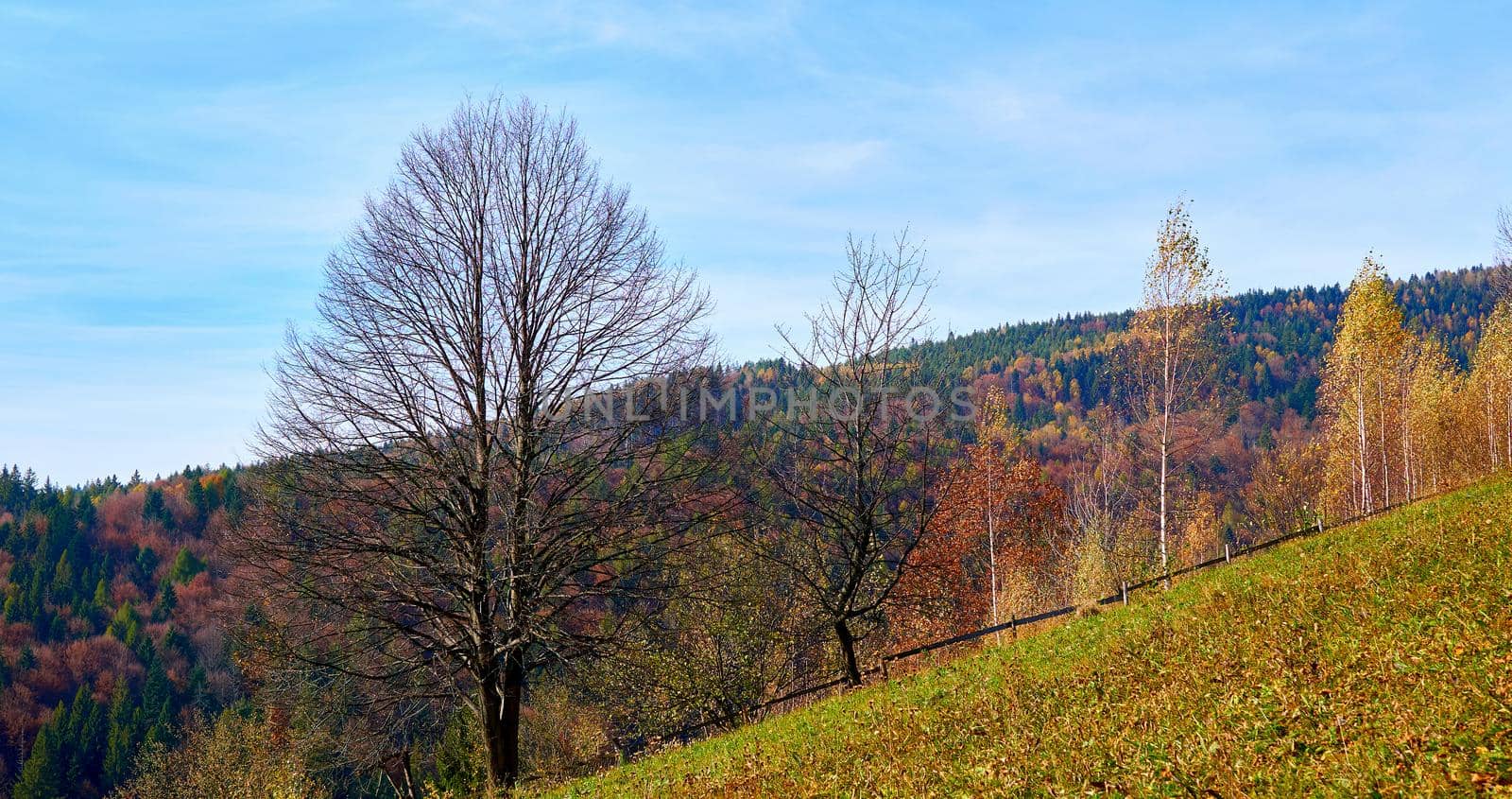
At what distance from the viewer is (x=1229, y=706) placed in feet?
19.9

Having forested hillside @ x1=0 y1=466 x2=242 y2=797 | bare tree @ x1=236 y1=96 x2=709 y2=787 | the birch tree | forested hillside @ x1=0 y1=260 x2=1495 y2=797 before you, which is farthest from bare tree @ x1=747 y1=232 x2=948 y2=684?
forested hillside @ x1=0 y1=466 x2=242 y2=797

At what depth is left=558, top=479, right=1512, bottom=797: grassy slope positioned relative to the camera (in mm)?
4855

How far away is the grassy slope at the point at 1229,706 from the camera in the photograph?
4.86 meters

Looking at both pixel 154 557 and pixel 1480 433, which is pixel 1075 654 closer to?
pixel 1480 433

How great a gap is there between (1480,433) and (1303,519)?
43049 mm

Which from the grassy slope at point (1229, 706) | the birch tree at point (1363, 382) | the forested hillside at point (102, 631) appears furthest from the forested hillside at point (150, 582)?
the grassy slope at point (1229, 706)

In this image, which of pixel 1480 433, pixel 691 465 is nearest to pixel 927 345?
pixel 691 465

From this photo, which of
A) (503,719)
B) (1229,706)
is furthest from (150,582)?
(1229,706)

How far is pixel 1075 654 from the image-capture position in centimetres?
1075

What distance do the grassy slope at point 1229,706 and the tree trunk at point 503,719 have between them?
359 cm

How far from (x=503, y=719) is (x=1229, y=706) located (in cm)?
1275

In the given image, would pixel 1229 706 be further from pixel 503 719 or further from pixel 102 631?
pixel 102 631

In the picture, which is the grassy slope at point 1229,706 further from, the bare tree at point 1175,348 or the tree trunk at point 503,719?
the bare tree at point 1175,348

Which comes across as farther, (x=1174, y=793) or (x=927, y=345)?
(x=927, y=345)
